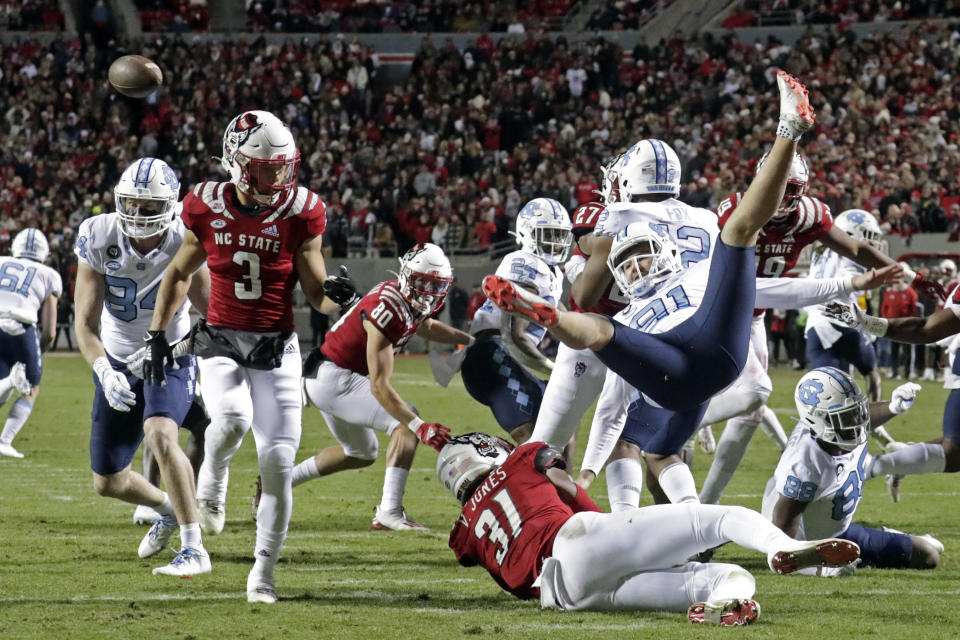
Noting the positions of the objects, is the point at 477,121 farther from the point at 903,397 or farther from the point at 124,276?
the point at 124,276

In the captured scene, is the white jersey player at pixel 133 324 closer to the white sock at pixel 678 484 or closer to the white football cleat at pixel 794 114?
the white sock at pixel 678 484

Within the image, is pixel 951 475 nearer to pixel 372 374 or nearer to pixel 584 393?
pixel 584 393

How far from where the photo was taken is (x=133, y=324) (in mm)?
5887

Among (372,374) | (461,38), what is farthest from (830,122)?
(372,374)

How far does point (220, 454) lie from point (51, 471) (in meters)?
4.12

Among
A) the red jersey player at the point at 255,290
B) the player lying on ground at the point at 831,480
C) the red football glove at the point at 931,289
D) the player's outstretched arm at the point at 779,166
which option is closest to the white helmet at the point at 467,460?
the red jersey player at the point at 255,290

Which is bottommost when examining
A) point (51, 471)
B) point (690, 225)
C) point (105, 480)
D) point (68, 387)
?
point (68, 387)

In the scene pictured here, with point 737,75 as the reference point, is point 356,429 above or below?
below

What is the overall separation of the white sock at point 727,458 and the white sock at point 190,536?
2.46m

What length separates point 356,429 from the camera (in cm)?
636

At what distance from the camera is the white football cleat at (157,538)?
5.63m

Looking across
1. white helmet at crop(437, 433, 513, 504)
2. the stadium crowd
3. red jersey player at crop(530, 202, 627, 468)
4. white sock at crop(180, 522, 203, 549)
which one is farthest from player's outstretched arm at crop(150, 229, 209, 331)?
the stadium crowd

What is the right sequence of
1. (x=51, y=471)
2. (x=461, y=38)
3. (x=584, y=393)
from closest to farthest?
(x=584, y=393), (x=51, y=471), (x=461, y=38)

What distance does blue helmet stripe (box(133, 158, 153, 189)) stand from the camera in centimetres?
554
